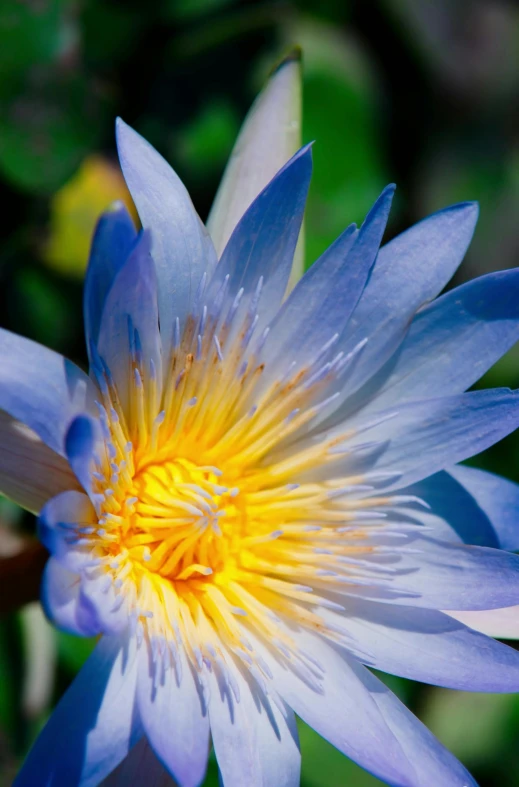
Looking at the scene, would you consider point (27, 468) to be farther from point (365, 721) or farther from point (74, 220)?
point (74, 220)

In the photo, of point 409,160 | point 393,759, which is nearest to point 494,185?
point 409,160

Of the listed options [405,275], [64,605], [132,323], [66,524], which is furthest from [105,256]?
[405,275]

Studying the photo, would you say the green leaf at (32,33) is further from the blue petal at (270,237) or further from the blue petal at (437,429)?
the blue petal at (437,429)

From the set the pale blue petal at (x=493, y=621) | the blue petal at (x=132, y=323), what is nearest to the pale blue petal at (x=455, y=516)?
the pale blue petal at (x=493, y=621)

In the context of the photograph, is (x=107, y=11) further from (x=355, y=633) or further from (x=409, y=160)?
(x=355, y=633)

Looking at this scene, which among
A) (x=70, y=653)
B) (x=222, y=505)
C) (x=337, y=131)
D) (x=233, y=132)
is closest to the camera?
(x=222, y=505)

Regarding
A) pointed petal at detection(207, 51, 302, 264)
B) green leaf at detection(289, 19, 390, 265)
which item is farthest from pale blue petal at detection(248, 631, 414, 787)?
green leaf at detection(289, 19, 390, 265)

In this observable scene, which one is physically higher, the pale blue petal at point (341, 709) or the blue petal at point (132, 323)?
the blue petal at point (132, 323)
